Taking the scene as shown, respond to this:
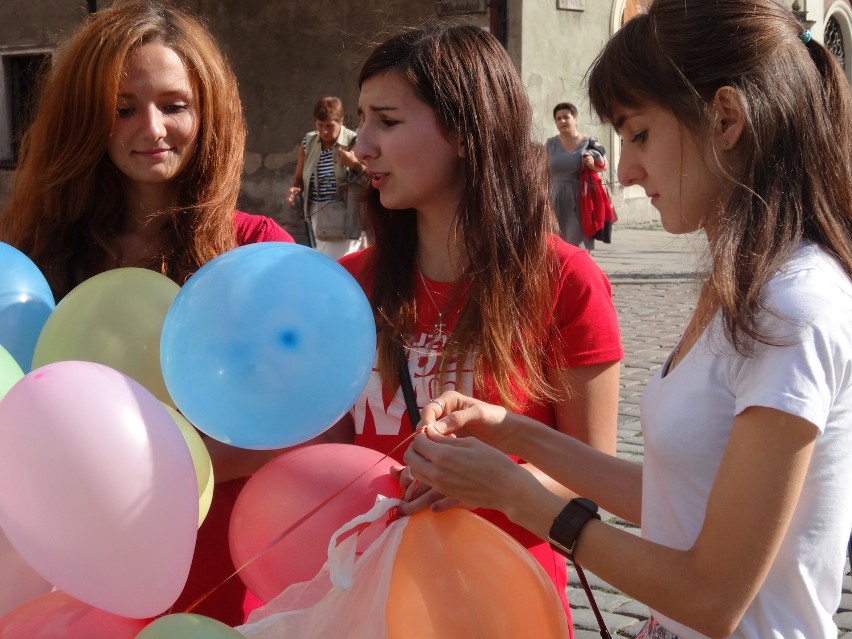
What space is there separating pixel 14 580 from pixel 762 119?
137 cm

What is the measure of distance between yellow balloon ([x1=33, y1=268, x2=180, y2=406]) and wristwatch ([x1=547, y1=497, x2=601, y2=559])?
2.59ft

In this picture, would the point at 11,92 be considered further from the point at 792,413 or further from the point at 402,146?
the point at 792,413

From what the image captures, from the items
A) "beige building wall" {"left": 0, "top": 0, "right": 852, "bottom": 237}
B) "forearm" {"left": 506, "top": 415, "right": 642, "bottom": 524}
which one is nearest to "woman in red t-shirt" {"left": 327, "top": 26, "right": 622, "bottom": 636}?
"forearm" {"left": 506, "top": 415, "right": 642, "bottom": 524}

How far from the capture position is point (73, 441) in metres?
1.52

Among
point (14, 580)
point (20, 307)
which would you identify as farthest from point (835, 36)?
point (14, 580)

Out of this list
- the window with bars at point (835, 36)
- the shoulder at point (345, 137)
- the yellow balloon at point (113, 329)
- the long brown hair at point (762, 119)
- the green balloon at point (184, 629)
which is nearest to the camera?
the long brown hair at point (762, 119)

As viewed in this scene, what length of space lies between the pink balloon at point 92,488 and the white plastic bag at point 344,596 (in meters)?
0.24

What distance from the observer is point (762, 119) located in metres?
1.52

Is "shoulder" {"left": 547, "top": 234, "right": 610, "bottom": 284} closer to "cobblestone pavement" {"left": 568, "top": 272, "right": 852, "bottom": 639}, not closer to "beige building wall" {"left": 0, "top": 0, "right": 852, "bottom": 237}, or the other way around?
"cobblestone pavement" {"left": 568, "top": 272, "right": 852, "bottom": 639}

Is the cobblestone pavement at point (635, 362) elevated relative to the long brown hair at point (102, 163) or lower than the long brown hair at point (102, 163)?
lower

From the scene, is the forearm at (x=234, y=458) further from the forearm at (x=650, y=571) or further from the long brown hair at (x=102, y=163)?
the forearm at (x=650, y=571)

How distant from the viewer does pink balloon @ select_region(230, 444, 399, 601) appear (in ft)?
5.89

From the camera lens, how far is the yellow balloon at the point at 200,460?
180cm

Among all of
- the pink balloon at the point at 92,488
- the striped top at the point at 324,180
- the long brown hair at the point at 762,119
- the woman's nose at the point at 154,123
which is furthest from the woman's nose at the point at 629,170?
the striped top at the point at 324,180
